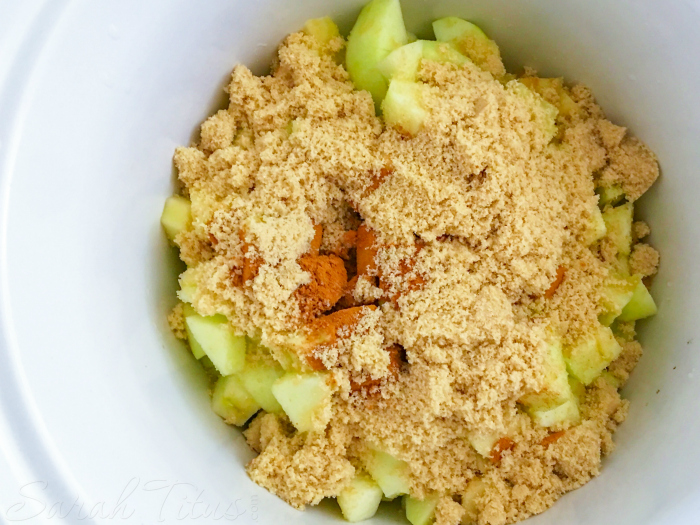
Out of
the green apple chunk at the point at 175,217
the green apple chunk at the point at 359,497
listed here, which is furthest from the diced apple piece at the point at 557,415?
the green apple chunk at the point at 175,217

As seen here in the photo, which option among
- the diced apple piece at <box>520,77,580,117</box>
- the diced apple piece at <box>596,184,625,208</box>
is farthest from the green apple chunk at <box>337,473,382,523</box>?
the diced apple piece at <box>520,77,580,117</box>

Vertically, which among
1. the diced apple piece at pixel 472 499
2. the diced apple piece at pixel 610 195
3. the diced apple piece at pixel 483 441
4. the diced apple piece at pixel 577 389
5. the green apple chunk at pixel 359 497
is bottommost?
the green apple chunk at pixel 359 497

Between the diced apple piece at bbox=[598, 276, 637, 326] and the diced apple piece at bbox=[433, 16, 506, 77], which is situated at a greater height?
the diced apple piece at bbox=[433, 16, 506, 77]

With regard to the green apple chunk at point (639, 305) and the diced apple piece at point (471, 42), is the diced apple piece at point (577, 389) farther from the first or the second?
the diced apple piece at point (471, 42)

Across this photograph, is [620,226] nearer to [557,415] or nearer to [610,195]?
[610,195]

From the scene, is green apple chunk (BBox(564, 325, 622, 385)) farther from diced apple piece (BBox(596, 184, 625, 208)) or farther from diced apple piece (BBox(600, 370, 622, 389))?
diced apple piece (BBox(596, 184, 625, 208))

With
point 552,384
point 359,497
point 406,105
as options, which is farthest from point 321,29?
point 359,497

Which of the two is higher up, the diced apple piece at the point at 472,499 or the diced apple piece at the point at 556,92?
the diced apple piece at the point at 556,92

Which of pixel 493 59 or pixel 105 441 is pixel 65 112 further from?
pixel 493 59
